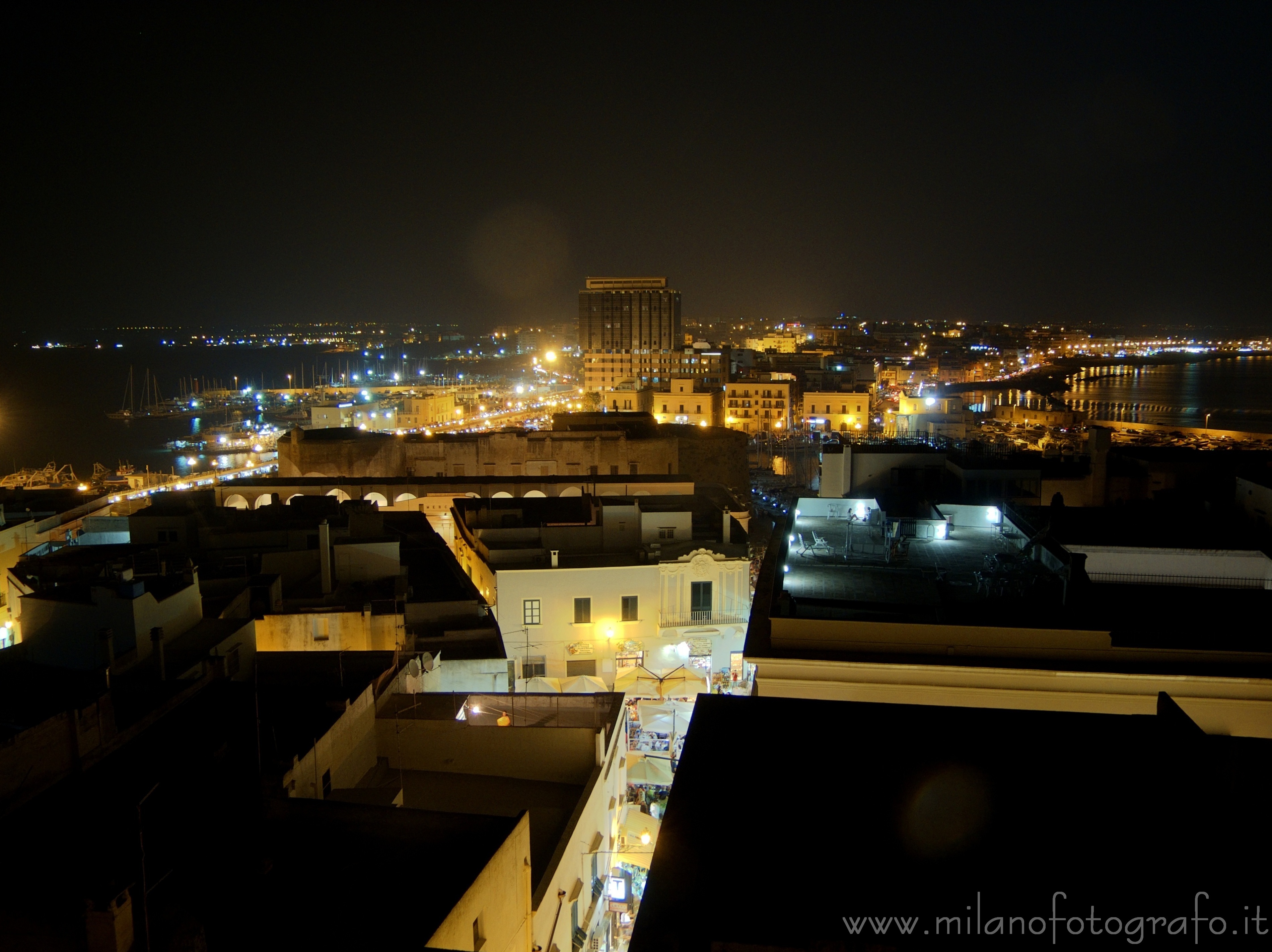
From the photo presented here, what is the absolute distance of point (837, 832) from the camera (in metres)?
3.27

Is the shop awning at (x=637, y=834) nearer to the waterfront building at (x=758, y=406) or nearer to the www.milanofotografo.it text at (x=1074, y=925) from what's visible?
the www.milanofotografo.it text at (x=1074, y=925)

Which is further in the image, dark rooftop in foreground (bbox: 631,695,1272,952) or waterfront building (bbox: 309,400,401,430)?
waterfront building (bbox: 309,400,401,430)

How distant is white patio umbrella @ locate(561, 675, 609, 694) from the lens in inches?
408

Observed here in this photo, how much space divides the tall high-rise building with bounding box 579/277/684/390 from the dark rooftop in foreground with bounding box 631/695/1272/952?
66.5 metres

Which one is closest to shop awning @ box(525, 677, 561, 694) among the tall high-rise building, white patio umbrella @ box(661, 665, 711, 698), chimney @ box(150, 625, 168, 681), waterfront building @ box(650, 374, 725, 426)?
white patio umbrella @ box(661, 665, 711, 698)

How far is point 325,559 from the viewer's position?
10336 millimetres

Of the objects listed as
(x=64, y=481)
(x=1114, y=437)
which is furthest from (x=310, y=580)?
(x=1114, y=437)

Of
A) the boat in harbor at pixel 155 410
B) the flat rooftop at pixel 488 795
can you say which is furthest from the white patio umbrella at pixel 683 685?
the boat in harbor at pixel 155 410

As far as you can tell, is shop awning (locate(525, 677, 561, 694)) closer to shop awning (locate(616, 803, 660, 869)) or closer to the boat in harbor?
shop awning (locate(616, 803, 660, 869))

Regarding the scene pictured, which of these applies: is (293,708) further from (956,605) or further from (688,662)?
(688,662)

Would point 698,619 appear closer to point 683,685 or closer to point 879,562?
point 683,685

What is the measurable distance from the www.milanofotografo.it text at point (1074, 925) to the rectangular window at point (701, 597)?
8737 millimetres

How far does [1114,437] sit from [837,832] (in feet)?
142

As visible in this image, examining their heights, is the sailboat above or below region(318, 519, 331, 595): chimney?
below
